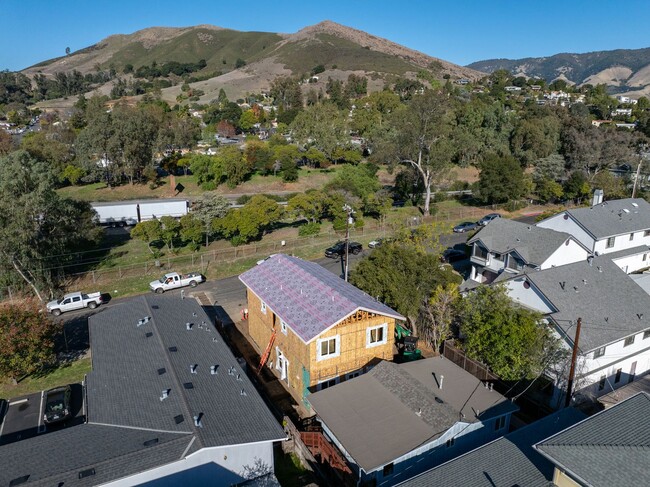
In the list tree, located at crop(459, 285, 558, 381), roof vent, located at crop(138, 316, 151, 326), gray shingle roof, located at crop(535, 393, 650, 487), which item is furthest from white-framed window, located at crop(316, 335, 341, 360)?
gray shingle roof, located at crop(535, 393, 650, 487)

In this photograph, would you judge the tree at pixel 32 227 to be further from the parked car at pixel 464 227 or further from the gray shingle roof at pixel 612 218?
the gray shingle roof at pixel 612 218

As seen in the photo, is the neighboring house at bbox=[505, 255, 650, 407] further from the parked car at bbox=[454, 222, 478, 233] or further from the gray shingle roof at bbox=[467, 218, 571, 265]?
the parked car at bbox=[454, 222, 478, 233]

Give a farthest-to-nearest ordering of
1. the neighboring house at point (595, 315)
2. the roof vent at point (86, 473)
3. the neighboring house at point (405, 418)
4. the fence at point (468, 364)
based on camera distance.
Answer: the fence at point (468, 364)
the neighboring house at point (595, 315)
the neighboring house at point (405, 418)
the roof vent at point (86, 473)

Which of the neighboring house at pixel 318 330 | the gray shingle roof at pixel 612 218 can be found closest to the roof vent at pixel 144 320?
the neighboring house at pixel 318 330

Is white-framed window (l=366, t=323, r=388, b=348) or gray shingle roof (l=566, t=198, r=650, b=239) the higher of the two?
gray shingle roof (l=566, t=198, r=650, b=239)

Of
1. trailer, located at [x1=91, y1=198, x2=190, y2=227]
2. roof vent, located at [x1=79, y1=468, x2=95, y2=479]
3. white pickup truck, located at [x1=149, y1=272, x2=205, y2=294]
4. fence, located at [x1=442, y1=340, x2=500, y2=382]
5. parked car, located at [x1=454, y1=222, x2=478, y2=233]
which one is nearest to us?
roof vent, located at [x1=79, y1=468, x2=95, y2=479]

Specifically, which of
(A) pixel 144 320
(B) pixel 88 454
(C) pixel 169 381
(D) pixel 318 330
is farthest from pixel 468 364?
(B) pixel 88 454
